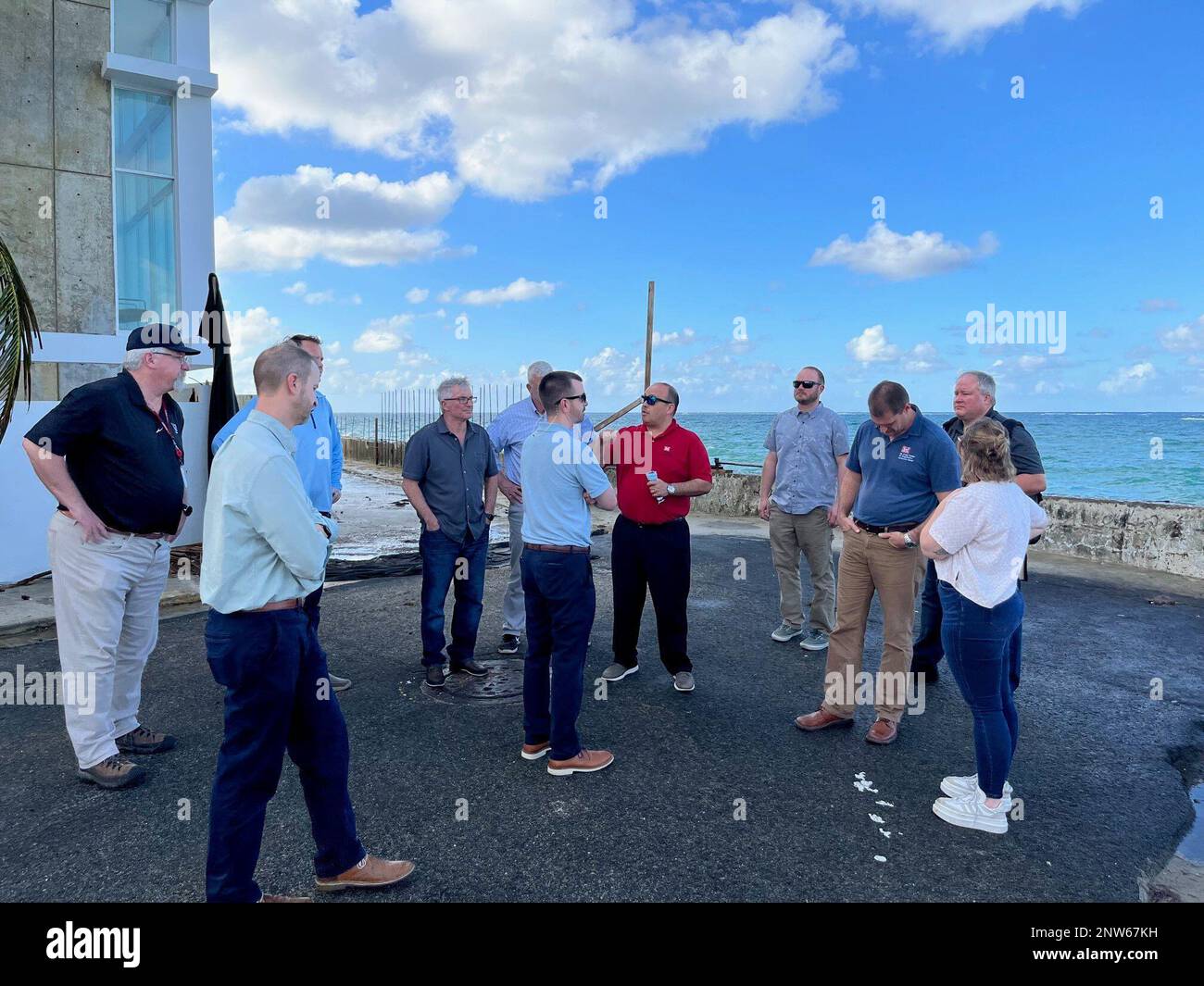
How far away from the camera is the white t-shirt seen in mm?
3453

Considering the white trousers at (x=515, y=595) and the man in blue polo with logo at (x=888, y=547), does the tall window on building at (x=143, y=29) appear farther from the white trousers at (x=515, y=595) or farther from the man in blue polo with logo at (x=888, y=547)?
the man in blue polo with logo at (x=888, y=547)

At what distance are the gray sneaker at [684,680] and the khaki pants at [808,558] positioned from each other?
5.34 feet

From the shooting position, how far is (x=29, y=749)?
429cm

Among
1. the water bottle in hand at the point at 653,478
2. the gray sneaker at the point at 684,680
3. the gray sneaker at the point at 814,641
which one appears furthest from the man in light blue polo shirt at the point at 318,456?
the gray sneaker at the point at 814,641

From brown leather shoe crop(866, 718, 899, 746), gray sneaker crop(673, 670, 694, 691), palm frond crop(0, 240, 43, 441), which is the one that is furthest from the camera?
palm frond crop(0, 240, 43, 441)

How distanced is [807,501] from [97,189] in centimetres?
917

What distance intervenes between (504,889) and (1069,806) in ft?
9.22

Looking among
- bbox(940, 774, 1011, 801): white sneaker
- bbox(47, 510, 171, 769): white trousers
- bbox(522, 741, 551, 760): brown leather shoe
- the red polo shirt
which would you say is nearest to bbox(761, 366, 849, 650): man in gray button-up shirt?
the red polo shirt

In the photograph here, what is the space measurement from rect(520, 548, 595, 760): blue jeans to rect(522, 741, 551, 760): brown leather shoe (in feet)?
0.08

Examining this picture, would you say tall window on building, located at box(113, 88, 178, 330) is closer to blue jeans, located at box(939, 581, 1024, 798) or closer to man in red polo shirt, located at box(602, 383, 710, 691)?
man in red polo shirt, located at box(602, 383, 710, 691)

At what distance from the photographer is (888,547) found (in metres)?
4.54

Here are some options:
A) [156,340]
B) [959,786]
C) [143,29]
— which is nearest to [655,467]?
[959,786]

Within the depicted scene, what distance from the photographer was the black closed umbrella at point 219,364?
9227 mm
